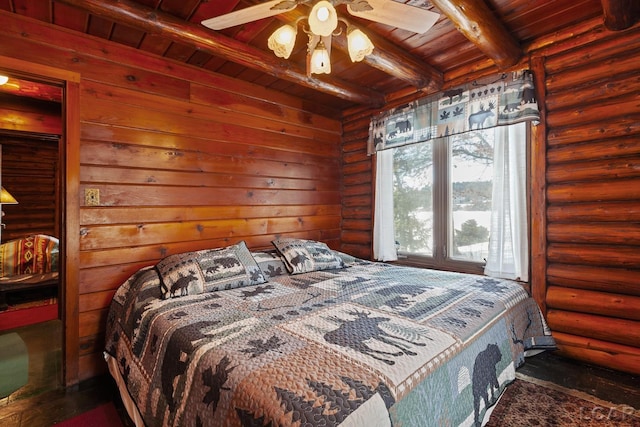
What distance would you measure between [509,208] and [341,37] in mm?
1886

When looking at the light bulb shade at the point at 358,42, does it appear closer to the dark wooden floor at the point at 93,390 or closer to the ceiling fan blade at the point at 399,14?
the ceiling fan blade at the point at 399,14

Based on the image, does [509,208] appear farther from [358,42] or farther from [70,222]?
[70,222]

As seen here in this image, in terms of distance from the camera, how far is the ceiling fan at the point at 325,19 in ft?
4.50

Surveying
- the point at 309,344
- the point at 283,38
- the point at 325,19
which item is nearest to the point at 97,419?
the point at 309,344

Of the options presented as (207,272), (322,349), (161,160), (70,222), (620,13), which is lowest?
(322,349)

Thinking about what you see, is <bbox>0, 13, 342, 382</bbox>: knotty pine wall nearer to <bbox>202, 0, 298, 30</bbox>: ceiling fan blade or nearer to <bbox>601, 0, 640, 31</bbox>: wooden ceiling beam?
<bbox>202, 0, 298, 30</bbox>: ceiling fan blade

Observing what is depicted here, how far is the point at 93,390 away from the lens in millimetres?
2062

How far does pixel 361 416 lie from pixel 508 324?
140 cm

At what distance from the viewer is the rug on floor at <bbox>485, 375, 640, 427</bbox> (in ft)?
5.22

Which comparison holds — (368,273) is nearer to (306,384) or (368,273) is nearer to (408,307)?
(408,307)

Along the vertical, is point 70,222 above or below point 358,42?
below

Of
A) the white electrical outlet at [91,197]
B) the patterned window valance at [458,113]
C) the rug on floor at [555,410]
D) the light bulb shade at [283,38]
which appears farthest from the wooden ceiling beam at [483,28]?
the white electrical outlet at [91,197]

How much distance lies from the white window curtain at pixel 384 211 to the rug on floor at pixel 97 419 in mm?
2626

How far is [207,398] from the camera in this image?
1064 millimetres
